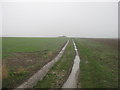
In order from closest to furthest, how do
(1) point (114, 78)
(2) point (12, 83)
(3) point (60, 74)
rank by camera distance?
(2) point (12, 83), (1) point (114, 78), (3) point (60, 74)

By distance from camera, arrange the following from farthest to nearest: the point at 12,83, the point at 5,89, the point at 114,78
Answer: the point at 114,78 < the point at 12,83 < the point at 5,89

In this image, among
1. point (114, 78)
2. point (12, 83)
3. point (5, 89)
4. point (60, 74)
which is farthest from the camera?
point (60, 74)

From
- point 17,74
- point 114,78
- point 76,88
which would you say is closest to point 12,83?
point 17,74

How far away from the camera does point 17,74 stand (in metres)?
17.2

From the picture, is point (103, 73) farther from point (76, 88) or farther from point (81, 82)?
point (76, 88)

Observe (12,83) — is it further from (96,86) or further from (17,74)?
(96,86)

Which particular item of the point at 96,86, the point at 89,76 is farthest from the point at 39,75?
the point at 96,86

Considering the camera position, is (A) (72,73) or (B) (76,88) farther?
(A) (72,73)

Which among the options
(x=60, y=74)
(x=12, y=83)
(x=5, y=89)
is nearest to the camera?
(x=5, y=89)

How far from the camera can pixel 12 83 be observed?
14.3 meters

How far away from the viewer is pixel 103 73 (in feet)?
60.3

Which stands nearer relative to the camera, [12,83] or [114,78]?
[12,83]

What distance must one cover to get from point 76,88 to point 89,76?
353cm

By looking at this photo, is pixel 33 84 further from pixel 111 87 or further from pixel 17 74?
pixel 111 87
